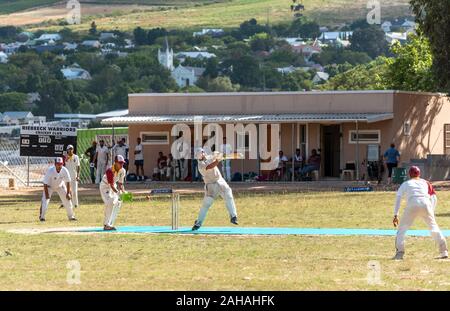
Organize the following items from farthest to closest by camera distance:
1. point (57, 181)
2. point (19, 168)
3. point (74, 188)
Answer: point (19, 168) < point (74, 188) < point (57, 181)

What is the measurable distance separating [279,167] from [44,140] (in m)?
8.89

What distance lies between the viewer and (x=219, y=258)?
23953mm

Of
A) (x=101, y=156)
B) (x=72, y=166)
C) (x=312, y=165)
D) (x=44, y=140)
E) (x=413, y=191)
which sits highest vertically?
(x=413, y=191)

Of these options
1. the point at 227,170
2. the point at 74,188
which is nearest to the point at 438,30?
the point at 227,170

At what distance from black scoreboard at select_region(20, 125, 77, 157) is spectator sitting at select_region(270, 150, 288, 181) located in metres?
7.70

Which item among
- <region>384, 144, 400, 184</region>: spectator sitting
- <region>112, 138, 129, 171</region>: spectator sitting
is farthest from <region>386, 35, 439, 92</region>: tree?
<region>384, 144, 400, 184</region>: spectator sitting

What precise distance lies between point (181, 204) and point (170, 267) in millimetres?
17930

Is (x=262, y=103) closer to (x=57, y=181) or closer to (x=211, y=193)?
(x=57, y=181)

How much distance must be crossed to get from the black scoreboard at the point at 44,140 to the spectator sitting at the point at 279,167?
7697 mm

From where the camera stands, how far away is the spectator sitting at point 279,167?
53312 millimetres

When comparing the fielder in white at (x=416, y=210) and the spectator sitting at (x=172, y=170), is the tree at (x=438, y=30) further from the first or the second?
the fielder in white at (x=416, y=210)

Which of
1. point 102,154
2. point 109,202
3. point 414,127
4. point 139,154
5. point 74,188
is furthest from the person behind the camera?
point 414,127

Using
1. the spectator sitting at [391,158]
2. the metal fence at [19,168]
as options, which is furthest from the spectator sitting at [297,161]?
the metal fence at [19,168]
